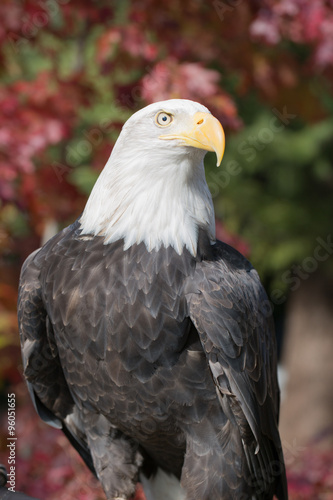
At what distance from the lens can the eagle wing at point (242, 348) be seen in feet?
7.05

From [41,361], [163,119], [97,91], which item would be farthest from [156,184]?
[97,91]

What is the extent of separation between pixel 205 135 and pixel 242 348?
2.30ft

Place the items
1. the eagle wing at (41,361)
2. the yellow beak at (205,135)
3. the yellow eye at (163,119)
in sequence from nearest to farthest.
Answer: the yellow beak at (205,135), the yellow eye at (163,119), the eagle wing at (41,361)

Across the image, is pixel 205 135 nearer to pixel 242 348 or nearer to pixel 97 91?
pixel 242 348

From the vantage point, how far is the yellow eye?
221 centimetres

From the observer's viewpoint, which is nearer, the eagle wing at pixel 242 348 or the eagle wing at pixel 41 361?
A: the eagle wing at pixel 242 348

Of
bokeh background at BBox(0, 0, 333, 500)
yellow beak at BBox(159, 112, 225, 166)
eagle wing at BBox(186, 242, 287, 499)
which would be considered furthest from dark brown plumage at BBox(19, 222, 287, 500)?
bokeh background at BBox(0, 0, 333, 500)

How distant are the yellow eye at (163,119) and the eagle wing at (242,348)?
463 mm

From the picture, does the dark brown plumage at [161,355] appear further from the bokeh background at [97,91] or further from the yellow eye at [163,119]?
the bokeh background at [97,91]

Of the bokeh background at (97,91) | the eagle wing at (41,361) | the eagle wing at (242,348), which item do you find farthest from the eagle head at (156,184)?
the bokeh background at (97,91)

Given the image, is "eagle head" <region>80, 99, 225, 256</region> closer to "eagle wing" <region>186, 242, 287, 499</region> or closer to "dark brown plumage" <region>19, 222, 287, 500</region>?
"dark brown plumage" <region>19, 222, 287, 500</region>

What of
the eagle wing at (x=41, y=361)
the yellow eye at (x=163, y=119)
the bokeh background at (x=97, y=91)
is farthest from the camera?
the bokeh background at (x=97, y=91)

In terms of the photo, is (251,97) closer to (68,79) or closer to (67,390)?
(68,79)

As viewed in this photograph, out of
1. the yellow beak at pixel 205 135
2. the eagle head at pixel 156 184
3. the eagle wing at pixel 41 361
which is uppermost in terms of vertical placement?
the yellow beak at pixel 205 135
